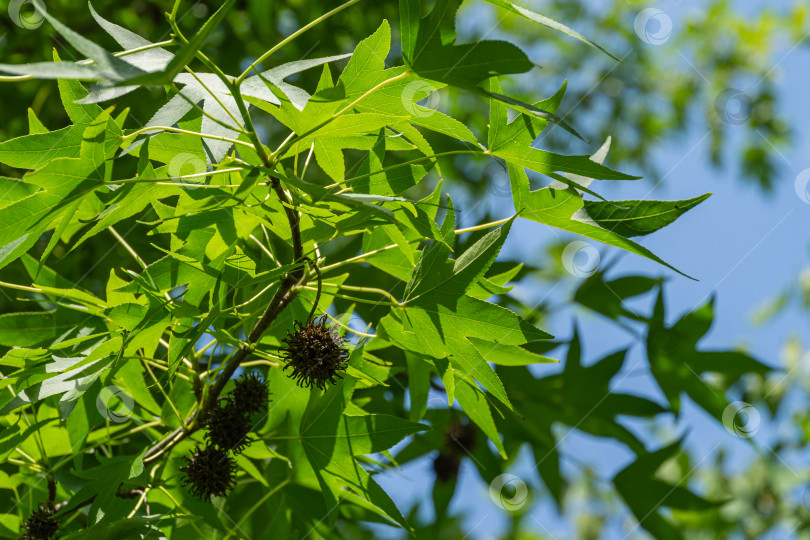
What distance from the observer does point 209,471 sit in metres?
0.96

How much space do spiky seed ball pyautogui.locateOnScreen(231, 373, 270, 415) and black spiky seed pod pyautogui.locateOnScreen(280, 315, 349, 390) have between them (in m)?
0.12

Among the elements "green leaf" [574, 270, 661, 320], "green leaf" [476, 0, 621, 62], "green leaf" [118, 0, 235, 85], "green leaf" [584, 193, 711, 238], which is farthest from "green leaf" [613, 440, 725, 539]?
"green leaf" [118, 0, 235, 85]

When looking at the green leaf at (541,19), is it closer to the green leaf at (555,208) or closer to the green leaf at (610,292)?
the green leaf at (555,208)

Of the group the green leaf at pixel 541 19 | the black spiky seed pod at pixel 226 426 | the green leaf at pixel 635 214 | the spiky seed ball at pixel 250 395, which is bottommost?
the black spiky seed pod at pixel 226 426

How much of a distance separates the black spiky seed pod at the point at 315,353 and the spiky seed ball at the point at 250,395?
0.12 metres

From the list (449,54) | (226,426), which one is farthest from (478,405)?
(449,54)

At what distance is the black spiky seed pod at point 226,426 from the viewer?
0.95 meters

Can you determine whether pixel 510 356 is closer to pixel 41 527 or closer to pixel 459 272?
pixel 459 272

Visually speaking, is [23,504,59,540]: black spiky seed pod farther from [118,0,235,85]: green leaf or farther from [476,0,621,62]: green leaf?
[476,0,621,62]: green leaf

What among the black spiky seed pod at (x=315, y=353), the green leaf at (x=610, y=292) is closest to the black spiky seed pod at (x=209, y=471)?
the black spiky seed pod at (x=315, y=353)

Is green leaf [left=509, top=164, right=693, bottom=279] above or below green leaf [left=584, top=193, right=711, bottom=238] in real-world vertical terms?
below

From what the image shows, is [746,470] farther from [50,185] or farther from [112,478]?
[50,185]

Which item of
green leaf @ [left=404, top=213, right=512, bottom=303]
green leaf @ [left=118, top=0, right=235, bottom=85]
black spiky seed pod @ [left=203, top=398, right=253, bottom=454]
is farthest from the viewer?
black spiky seed pod @ [left=203, top=398, right=253, bottom=454]

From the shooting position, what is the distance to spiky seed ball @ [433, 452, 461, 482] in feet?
5.54
